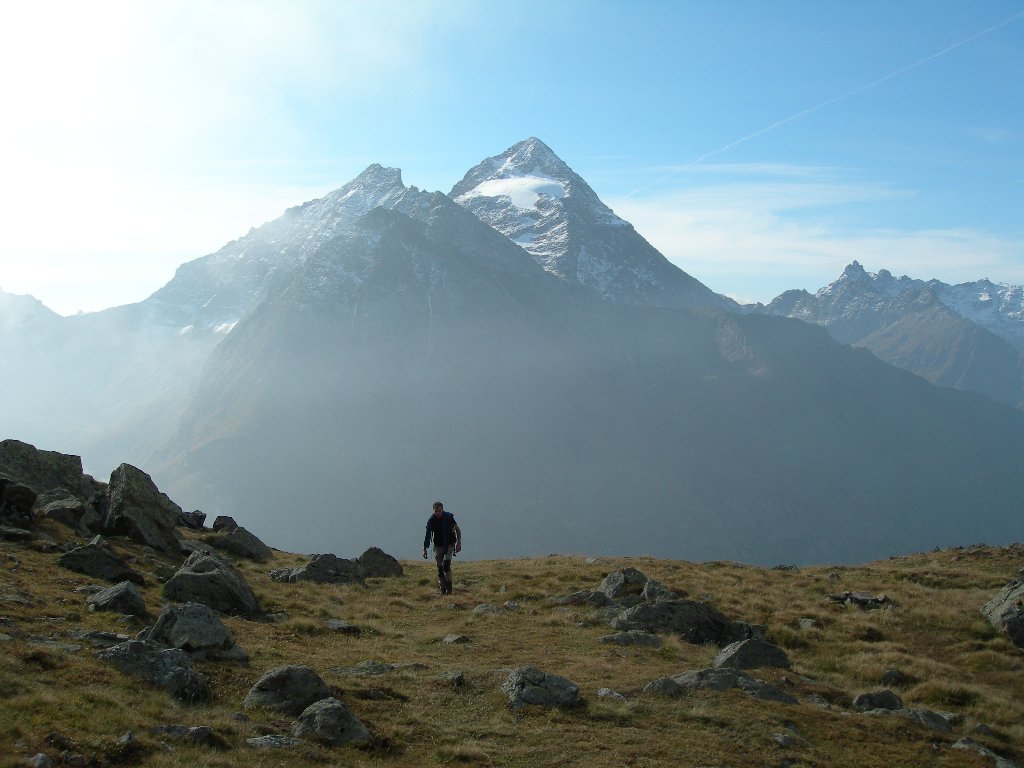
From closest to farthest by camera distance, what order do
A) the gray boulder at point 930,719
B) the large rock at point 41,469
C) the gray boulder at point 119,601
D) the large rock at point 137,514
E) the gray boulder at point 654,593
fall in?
the gray boulder at point 930,719, the gray boulder at point 119,601, the gray boulder at point 654,593, the large rock at point 137,514, the large rock at point 41,469

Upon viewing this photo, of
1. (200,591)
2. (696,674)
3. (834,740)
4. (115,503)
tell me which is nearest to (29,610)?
(200,591)

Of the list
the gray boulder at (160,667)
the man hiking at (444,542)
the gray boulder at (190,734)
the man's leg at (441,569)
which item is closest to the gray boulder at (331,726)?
the gray boulder at (190,734)

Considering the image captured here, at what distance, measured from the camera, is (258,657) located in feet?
55.3

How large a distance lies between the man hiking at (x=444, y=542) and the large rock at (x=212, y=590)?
28.3 ft

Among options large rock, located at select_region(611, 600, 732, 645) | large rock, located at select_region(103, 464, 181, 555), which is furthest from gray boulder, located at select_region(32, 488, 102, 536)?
large rock, located at select_region(611, 600, 732, 645)

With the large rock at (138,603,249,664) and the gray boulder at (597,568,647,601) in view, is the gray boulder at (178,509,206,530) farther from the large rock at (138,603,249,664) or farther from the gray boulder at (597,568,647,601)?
the large rock at (138,603,249,664)

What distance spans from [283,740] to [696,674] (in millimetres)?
9695

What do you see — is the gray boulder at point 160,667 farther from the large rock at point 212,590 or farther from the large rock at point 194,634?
the large rock at point 212,590

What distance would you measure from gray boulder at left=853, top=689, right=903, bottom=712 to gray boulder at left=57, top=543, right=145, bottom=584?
64.2 ft

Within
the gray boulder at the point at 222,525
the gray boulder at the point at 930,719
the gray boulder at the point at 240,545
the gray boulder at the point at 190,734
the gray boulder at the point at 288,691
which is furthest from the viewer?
the gray boulder at the point at 222,525

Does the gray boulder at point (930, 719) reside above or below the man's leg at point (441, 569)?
below

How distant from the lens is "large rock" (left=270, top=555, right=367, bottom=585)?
28.9 metres

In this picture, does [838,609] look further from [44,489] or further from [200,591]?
[44,489]

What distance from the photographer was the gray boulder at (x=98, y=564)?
21312 millimetres
